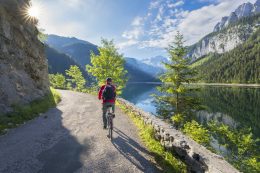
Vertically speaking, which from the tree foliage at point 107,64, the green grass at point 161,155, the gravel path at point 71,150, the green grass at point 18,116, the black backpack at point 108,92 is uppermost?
the tree foliage at point 107,64

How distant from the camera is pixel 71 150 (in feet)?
31.7

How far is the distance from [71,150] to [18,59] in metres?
17.1

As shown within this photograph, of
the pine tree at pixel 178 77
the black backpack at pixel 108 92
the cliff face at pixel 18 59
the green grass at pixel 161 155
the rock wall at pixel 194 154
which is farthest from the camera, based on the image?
the pine tree at pixel 178 77

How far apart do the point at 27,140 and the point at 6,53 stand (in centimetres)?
1276

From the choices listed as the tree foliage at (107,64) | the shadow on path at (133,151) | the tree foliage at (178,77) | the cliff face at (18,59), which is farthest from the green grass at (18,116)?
the tree foliage at (107,64)

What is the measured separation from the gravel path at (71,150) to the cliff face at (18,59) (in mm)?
4831

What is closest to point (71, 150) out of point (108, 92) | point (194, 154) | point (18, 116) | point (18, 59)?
point (108, 92)

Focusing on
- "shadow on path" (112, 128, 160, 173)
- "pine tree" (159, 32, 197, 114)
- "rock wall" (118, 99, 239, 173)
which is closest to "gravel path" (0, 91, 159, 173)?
"shadow on path" (112, 128, 160, 173)

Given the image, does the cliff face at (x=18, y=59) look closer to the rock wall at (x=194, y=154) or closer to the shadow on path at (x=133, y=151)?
the shadow on path at (x=133, y=151)

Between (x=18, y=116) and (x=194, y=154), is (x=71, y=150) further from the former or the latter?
(x=18, y=116)

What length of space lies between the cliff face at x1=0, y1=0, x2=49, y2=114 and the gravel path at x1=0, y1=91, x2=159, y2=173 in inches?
190

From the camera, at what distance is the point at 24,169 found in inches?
300

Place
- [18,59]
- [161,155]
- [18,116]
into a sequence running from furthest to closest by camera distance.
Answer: [18,59], [18,116], [161,155]

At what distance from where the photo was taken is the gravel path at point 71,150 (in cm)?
794
